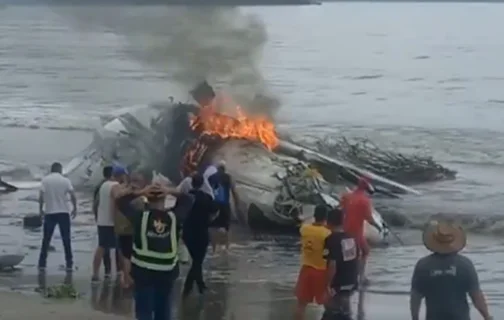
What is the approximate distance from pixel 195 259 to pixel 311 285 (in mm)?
2128

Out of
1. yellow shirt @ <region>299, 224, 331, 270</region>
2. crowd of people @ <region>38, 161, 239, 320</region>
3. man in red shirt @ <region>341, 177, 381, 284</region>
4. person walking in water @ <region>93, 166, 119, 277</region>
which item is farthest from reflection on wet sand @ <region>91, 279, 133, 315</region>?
man in red shirt @ <region>341, 177, 381, 284</region>

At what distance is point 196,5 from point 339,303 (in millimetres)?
22419

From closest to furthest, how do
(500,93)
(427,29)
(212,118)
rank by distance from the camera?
(212,118), (500,93), (427,29)

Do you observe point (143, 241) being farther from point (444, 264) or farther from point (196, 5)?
point (196, 5)

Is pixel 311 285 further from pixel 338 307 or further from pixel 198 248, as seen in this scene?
pixel 198 248

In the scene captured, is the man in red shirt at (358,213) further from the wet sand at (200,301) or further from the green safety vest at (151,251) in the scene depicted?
the green safety vest at (151,251)

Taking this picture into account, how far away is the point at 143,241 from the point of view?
10695mm

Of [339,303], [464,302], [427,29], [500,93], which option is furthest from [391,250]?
[427,29]

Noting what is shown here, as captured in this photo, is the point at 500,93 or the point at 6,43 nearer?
the point at 500,93

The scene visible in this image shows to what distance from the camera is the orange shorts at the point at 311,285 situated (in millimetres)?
12312

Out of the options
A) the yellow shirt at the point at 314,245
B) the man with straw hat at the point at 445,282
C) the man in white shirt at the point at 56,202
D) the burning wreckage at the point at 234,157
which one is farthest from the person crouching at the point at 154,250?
the burning wreckage at the point at 234,157

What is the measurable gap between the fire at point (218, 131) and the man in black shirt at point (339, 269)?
10.4 meters

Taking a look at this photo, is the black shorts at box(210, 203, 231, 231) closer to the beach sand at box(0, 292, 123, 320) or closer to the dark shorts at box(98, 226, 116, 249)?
the dark shorts at box(98, 226, 116, 249)

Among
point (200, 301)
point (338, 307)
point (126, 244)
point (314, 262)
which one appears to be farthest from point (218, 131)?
point (338, 307)
